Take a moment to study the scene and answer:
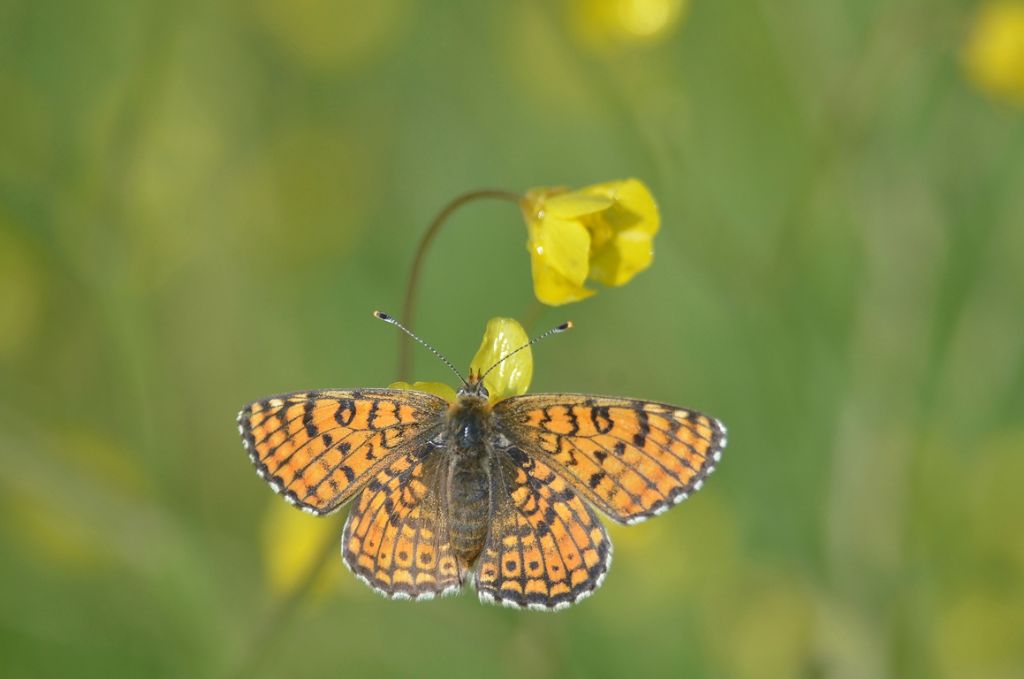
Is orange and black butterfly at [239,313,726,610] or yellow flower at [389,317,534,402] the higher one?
yellow flower at [389,317,534,402]

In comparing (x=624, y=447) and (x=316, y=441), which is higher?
(x=624, y=447)

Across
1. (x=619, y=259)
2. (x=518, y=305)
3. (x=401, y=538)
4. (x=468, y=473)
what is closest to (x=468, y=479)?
(x=468, y=473)

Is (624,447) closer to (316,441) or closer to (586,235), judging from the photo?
(586,235)

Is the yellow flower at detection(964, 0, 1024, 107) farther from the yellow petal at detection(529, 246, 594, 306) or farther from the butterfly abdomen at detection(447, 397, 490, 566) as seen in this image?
the butterfly abdomen at detection(447, 397, 490, 566)

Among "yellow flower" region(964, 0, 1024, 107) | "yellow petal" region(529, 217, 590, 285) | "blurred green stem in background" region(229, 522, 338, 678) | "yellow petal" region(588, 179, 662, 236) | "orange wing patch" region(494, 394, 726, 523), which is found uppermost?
"yellow flower" region(964, 0, 1024, 107)

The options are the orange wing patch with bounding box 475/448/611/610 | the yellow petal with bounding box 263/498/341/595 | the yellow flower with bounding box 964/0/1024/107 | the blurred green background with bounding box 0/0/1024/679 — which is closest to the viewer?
the orange wing patch with bounding box 475/448/611/610

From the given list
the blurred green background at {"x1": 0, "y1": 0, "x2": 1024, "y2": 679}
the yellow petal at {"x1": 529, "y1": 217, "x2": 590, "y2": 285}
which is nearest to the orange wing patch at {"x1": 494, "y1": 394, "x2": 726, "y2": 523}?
the yellow petal at {"x1": 529, "y1": 217, "x2": 590, "y2": 285}

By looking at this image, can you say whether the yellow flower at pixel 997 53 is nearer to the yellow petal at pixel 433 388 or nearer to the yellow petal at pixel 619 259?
the yellow petal at pixel 619 259
